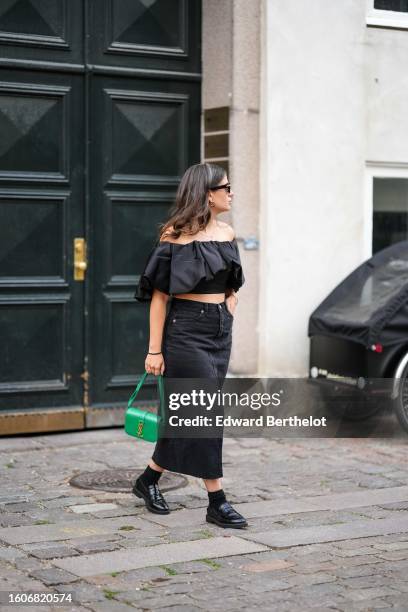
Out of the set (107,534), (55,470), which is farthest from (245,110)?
(107,534)

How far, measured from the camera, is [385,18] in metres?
10.2

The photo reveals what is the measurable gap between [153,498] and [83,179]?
10.9 feet

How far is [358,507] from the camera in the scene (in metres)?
6.91

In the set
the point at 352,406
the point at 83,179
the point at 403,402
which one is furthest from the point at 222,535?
the point at 83,179

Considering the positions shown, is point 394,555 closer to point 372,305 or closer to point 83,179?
point 372,305

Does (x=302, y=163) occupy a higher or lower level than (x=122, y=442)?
higher

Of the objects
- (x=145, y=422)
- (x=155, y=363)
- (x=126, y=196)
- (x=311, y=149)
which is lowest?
(x=145, y=422)

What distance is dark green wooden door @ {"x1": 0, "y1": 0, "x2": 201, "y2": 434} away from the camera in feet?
29.4

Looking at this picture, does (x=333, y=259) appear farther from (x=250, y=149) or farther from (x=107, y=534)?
(x=107, y=534)

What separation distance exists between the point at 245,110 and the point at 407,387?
8.40 feet

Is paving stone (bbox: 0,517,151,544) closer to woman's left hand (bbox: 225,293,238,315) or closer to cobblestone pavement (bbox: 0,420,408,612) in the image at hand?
cobblestone pavement (bbox: 0,420,408,612)

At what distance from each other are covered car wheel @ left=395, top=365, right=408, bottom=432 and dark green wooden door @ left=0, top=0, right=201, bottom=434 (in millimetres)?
2094

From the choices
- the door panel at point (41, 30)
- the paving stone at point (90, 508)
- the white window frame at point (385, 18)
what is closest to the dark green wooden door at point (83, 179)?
the door panel at point (41, 30)

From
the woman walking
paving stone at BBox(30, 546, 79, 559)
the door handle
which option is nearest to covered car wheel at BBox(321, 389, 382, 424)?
the door handle
